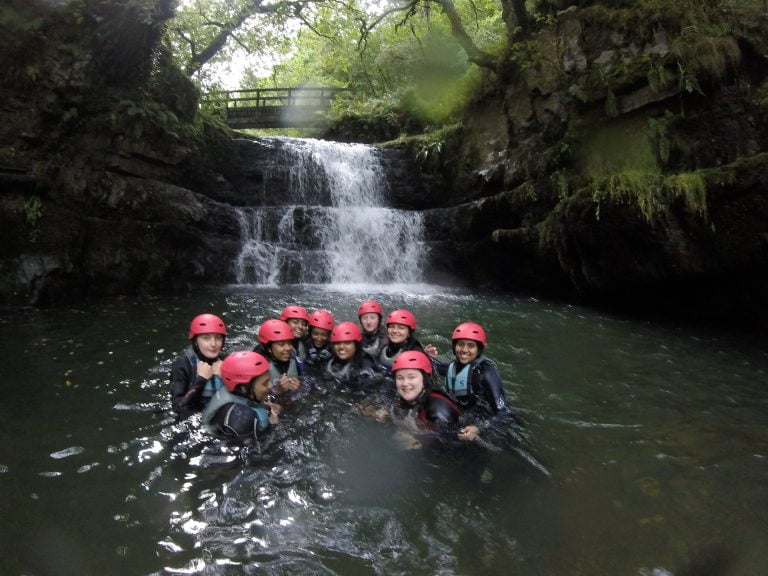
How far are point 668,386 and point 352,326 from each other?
4.13 meters

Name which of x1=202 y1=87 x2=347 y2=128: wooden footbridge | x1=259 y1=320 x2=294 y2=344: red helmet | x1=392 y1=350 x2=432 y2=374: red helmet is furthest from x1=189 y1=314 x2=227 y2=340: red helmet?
x1=202 y1=87 x2=347 y2=128: wooden footbridge

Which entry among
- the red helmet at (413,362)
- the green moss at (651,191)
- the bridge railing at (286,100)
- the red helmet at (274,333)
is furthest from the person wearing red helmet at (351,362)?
the bridge railing at (286,100)

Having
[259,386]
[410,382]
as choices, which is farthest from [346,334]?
[259,386]

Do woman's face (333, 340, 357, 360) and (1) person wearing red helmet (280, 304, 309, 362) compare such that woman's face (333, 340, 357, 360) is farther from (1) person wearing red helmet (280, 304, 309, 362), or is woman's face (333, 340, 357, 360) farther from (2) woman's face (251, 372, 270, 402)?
(2) woman's face (251, 372, 270, 402)

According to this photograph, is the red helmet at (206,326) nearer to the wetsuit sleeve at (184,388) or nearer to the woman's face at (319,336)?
the wetsuit sleeve at (184,388)

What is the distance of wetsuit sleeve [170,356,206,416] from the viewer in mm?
4465

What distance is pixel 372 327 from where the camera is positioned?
629 centimetres

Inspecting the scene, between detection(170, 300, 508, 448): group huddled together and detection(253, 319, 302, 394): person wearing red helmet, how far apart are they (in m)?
0.01

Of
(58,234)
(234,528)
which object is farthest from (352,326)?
(58,234)

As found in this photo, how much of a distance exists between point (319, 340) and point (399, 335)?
1118 millimetres

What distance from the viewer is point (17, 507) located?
3.24m

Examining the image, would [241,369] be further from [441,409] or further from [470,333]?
[470,333]

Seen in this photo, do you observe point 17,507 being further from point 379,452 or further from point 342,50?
point 342,50

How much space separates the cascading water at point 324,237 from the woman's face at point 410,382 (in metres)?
9.33
